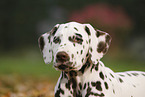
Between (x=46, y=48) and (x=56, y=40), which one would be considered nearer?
(x=56, y=40)

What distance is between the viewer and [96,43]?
157 inches

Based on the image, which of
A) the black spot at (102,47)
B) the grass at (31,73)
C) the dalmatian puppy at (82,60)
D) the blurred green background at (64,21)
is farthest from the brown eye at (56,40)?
the blurred green background at (64,21)

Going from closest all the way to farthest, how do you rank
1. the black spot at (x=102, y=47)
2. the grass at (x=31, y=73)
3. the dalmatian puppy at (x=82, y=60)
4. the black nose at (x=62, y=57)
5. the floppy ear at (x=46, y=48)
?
1. the black nose at (x=62, y=57)
2. the dalmatian puppy at (x=82, y=60)
3. the black spot at (x=102, y=47)
4. the floppy ear at (x=46, y=48)
5. the grass at (x=31, y=73)

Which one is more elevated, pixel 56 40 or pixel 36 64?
pixel 56 40

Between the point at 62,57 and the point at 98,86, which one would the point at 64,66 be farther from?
the point at 98,86

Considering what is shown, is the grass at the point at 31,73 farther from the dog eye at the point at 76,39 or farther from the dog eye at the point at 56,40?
the dog eye at the point at 76,39

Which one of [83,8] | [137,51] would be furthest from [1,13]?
[137,51]

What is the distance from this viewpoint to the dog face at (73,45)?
3.59m

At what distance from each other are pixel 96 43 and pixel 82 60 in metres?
0.38

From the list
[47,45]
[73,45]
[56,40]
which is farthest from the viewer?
[47,45]

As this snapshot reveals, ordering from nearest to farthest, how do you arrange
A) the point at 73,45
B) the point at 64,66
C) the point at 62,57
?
the point at 62,57 < the point at 64,66 < the point at 73,45

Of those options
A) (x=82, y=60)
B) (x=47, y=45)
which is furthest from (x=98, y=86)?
(x=47, y=45)

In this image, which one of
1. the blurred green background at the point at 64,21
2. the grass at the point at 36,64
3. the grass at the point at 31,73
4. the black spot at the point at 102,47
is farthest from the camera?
the blurred green background at the point at 64,21

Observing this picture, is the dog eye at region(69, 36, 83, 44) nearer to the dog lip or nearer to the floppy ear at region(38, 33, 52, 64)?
the dog lip
